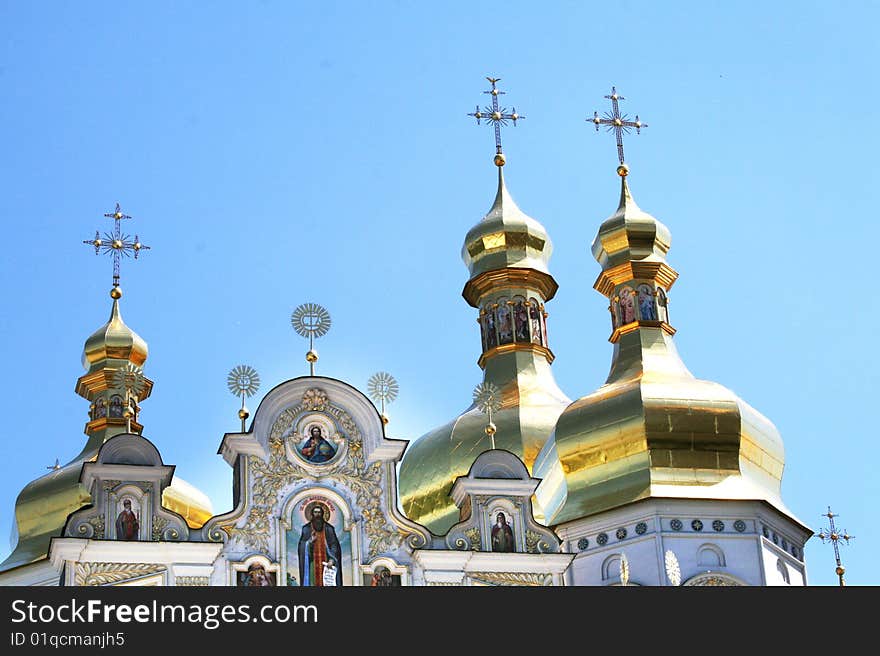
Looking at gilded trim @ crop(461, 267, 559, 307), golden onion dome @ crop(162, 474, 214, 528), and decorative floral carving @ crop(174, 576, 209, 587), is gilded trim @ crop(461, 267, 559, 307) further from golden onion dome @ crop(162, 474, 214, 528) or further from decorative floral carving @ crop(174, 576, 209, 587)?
decorative floral carving @ crop(174, 576, 209, 587)

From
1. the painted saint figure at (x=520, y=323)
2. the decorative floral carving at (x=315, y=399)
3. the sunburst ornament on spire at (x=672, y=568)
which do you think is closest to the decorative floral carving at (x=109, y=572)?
the decorative floral carving at (x=315, y=399)

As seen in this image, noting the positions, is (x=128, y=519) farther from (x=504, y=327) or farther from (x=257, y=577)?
(x=504, y=327)

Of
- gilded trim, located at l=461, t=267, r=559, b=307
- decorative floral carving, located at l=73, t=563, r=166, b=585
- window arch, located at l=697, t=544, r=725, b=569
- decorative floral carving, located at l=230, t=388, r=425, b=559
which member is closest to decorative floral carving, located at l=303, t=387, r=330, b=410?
decorative floral carving, located at l=230, t=388, r=425, b=559

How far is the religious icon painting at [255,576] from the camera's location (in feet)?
105

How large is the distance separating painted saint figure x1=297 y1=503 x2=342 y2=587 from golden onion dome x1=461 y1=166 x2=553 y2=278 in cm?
1236

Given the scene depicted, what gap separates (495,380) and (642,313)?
12.2ft

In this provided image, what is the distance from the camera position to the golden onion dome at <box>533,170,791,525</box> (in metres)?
36.5

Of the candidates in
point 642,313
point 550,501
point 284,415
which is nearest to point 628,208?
point 642,313

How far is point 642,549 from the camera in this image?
35781 mm
